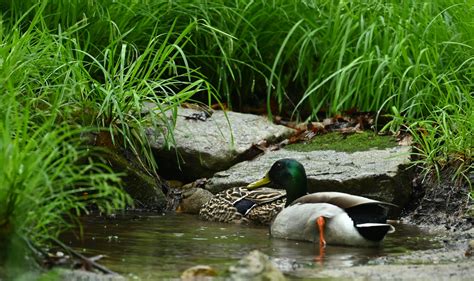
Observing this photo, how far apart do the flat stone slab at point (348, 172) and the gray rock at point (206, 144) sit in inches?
5.3

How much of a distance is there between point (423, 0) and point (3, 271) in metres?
6.19

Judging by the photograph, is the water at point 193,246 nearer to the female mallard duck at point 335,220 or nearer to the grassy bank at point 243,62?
the female mallard duck at point 335,220

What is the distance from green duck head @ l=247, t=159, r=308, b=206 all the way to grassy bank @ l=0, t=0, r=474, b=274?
798 millimetres

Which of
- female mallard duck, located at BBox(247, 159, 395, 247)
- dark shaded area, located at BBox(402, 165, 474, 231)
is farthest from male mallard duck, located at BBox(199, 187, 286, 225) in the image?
dark shaded area, located at BBox(402, 165, 474, 231)

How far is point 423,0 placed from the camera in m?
10.1

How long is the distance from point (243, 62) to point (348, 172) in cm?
187

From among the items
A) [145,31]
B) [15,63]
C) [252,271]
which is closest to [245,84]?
[145,31]

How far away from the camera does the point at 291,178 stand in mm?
8094

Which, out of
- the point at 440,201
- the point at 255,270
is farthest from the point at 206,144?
the point at 255,270

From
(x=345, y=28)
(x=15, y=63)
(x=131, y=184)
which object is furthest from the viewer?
(x=345, y=28)

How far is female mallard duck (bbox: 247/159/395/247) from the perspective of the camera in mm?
6953

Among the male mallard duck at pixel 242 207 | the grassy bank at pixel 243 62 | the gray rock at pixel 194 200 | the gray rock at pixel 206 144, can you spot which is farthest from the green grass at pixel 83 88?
the male mallard duck at pixel 242 207

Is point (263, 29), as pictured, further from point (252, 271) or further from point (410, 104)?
point (252, 271)

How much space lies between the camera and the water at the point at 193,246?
19.2 ft
